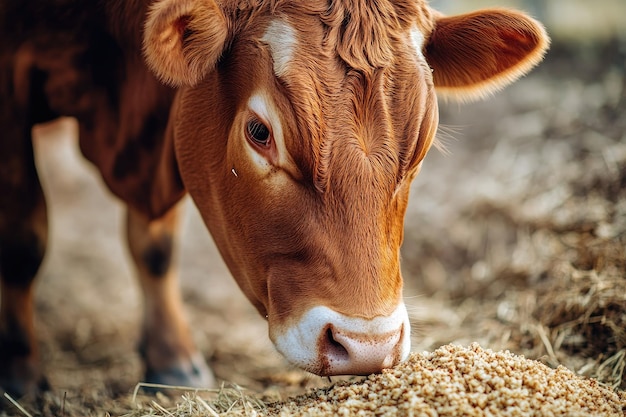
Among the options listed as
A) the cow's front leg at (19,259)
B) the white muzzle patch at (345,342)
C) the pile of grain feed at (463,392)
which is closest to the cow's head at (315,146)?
the white muzzle patch at (345,342)

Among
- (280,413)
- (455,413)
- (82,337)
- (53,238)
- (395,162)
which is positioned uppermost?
(395,162)

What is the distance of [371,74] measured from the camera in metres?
2.48

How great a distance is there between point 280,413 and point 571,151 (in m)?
3.70

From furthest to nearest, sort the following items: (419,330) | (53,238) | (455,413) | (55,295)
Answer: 1. (53,238)
2. (55,295)
3. (419,330)
4. (455,413)

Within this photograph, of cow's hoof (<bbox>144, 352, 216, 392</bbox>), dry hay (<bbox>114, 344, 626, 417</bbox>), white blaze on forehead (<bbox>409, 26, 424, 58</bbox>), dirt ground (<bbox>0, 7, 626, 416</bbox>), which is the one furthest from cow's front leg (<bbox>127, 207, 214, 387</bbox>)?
white blaze on forehead (<bbox>409, 26, 424, 58</bbox>)

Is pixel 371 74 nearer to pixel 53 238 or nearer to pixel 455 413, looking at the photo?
pixel 455 413

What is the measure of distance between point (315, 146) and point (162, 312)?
2156mm

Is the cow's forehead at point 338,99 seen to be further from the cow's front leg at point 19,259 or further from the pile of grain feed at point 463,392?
the cow's front leg at point 19,259

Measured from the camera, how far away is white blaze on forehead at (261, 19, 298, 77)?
8.13 ft

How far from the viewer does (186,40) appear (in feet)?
8.56

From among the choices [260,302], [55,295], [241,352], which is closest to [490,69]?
[260,302]

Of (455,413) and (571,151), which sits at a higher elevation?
(455,413)

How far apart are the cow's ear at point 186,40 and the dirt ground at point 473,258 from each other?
3.55 ft

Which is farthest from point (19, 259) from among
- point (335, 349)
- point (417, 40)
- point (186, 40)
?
point (417, 40)
